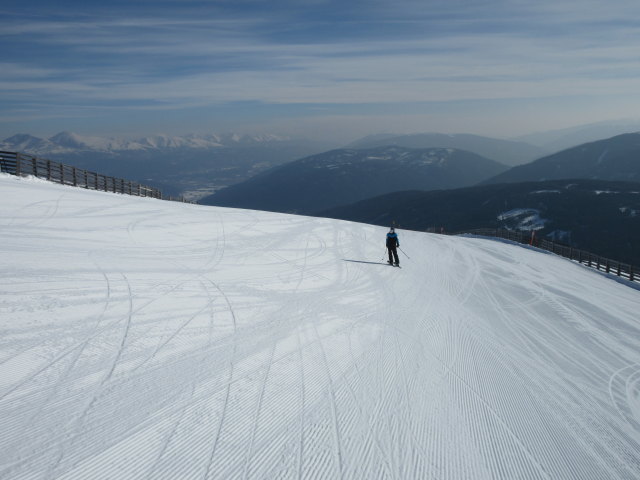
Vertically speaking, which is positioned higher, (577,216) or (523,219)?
(577,216)

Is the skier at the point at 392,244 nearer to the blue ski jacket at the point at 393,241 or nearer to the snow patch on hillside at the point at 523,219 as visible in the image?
the blue ski jacket at the point at 393,241

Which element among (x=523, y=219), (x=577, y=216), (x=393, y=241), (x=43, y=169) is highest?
(x=43, y=169)

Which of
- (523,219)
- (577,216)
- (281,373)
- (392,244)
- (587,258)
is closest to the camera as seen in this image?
(281,373)

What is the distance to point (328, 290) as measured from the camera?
39.2 feet

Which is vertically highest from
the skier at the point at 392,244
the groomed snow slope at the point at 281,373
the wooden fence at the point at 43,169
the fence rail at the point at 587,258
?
the wooden fence at the point at 43,169

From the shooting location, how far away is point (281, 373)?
253 inches

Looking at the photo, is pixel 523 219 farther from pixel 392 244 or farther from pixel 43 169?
pixel 43 169

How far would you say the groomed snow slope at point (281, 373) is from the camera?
4.55m

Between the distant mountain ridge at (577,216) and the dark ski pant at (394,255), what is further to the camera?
the distant mountain ridge at (577,216)

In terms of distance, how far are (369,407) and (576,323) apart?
1030cm

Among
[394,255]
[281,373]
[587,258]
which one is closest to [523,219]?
[587,258]

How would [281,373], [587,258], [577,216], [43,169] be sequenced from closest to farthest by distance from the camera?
[281,373] → [43,169] → [587,258] → [577,216]

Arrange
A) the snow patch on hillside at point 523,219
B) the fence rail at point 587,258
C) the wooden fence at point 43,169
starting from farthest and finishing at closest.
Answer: the snow patch on hillside at point 523,219, the wooden fence at point 43,169, the fence rail at point 587,258

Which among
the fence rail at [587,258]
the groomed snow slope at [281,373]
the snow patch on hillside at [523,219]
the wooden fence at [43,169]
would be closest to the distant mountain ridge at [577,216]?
the snow patch on hillside at [523,219]
